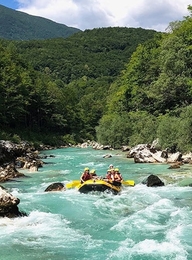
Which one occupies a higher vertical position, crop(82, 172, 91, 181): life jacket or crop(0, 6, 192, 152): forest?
crop(0, 6, 192, 152): forest

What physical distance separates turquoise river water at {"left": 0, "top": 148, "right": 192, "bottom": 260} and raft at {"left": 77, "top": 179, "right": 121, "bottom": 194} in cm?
34

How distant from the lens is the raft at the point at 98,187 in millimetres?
19391

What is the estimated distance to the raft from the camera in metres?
19.4

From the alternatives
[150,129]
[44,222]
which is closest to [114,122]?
[150,129]

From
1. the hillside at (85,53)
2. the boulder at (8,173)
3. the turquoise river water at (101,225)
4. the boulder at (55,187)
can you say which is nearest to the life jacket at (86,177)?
the turquoise river water at (101,225)

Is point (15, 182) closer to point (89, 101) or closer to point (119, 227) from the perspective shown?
point (119, 227)

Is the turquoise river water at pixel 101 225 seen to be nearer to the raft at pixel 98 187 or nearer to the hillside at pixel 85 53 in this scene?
the raft at pixel 98 187

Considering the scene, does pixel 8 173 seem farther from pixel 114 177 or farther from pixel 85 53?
pixel 85 53

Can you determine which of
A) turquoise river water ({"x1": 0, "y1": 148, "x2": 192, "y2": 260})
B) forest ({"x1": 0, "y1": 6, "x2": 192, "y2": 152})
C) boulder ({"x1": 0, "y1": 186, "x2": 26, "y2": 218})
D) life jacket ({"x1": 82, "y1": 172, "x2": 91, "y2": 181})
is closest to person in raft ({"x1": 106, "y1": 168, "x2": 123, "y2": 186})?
turquoise river water ({"x1": 0, "y1": 148, "x2": 192, "y2": 260})

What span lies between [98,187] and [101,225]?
212 inches

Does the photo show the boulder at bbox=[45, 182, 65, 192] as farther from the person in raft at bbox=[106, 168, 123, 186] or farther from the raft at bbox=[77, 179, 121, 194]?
the person in raft at bbox=[106, 168, 123, 186]

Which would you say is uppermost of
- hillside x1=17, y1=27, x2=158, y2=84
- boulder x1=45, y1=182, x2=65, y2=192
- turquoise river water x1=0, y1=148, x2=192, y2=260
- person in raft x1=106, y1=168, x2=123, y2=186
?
hillside x1=17, y1=27, x2=158, y2=84

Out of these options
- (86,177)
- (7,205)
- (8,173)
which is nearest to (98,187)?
(86,177)

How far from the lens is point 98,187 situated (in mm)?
19406
